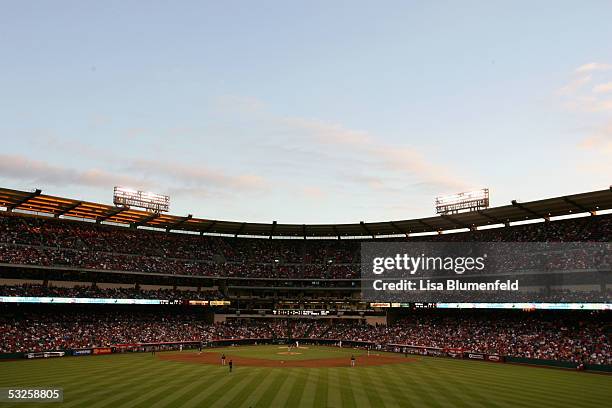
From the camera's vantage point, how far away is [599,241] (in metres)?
58.9

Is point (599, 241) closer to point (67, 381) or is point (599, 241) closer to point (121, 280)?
point (67, 381)

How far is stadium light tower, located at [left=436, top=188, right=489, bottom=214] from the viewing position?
2968 inches

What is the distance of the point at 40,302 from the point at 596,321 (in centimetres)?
7060

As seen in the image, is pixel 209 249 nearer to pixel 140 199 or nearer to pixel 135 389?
pixel 140 199

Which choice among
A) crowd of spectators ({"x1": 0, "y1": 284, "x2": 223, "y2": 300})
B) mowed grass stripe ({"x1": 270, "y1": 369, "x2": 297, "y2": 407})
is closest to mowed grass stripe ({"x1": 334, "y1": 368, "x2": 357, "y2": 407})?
mowed grass stripe ({"x1": 270, "y1": 369, "x2": 297, "y2": 407})

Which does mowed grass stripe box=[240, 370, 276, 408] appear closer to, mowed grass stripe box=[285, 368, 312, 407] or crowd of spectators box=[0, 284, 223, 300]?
mowed grass stripe box=[285, 368, 312, 407]

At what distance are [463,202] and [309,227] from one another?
28.7 meters

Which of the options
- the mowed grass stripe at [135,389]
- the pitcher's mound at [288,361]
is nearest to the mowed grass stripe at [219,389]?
the mowed grass stripe at [135,389]

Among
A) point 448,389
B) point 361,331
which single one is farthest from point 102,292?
point 448,389

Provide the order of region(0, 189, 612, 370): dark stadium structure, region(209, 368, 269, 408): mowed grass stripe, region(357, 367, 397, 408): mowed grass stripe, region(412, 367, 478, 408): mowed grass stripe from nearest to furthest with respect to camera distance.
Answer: region(209, 368, 269, 408): mowed grass stripe
region(357, 367, 397, 408): mowed grass stripe
region(412, 367, 478, 408): mowed grass stripe
region(0, 189, 612, 370): dark stadium structure

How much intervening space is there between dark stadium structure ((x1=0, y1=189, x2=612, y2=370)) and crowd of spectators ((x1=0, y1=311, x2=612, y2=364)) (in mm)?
222

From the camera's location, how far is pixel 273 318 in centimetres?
9319

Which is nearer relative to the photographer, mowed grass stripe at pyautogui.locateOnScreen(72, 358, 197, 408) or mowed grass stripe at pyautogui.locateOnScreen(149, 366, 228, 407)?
mowed grass stripe at pyautogui.locateOnScreen(72, 358, 197, 408)

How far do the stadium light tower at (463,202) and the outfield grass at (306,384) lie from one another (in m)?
28.4
